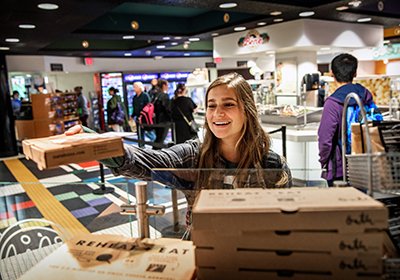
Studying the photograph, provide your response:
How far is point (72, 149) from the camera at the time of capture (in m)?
1.17

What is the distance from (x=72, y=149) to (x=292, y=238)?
2.33 ft

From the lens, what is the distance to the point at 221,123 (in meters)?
1.93

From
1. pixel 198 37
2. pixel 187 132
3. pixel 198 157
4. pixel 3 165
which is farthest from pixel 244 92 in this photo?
pixel 3 165

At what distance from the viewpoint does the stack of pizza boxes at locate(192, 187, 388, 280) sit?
0.89 m

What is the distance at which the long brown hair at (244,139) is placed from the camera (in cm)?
195

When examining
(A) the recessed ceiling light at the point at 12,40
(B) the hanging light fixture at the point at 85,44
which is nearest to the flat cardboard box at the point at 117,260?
(A) the recessed ceiling light at the point at 12,40

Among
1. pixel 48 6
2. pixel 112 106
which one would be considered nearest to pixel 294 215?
pixel 48 6

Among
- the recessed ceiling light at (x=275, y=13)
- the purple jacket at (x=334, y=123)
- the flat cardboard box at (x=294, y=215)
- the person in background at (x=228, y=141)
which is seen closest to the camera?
the flat cardboard box at (x=294, y=215)

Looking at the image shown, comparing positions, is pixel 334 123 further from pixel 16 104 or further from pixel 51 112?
pixel 16 104

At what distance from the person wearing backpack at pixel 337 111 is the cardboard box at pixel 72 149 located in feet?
7.17

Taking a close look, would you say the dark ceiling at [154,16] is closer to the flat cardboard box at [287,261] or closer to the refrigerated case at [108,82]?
the refrigerated case at [108,82]

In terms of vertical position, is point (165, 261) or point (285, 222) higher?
point (285, 222)

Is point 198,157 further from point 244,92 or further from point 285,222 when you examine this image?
point 285,222

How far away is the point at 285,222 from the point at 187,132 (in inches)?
255
